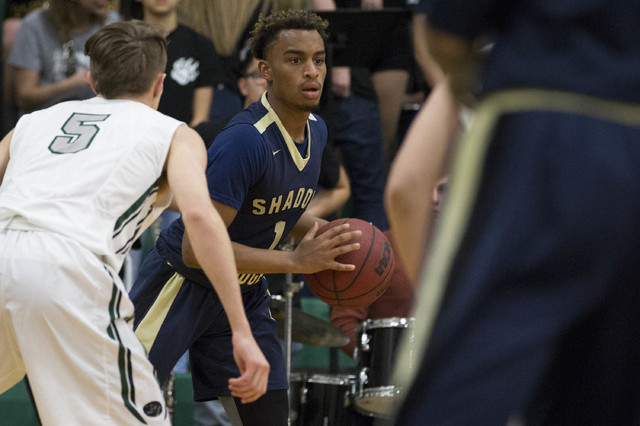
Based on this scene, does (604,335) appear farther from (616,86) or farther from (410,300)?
(410,300)

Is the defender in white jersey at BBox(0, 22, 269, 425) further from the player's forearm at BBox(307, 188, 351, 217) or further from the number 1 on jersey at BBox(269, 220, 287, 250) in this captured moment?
the player's forearm at BBox(307, 188, 351, 217)

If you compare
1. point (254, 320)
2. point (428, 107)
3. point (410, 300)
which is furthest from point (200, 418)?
point (428, 107)

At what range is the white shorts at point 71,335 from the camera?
10.1 feet

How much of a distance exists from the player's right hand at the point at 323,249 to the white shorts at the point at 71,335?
3.65 feet

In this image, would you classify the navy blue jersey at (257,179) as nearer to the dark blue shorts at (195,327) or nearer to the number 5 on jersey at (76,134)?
the dark blue shorts at (195,327)

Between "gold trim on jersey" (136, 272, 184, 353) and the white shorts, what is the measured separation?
1.06m

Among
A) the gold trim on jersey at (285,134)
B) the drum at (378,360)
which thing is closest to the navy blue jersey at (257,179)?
the gold trim on jersey at (285,134)

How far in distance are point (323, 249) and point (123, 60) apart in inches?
48.0

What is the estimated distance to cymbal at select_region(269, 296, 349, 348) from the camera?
5676 millimetres

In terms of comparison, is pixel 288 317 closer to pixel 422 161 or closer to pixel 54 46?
pixel 54 46

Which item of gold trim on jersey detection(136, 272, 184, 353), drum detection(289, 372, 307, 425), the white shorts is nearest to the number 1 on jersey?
gold trim on jersey detection(136, 272, 184, 353)

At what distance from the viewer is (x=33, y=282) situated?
10.2ft

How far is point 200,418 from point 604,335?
4.76 metres

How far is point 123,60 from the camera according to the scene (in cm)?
354
